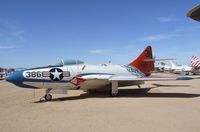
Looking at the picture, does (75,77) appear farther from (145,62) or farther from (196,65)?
(196,65)

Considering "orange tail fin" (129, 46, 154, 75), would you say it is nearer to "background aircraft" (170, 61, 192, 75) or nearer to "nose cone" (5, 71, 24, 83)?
"nose cone" (5, 71, 24, 83)

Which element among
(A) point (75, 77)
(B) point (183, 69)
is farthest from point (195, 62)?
(A) point (75, 77)

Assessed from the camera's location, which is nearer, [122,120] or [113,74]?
[122,120]

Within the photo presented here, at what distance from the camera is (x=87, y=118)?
8070 millimetres

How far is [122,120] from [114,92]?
6558 millimetres

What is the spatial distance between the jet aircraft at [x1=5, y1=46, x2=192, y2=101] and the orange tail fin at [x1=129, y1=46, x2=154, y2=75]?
1555mm

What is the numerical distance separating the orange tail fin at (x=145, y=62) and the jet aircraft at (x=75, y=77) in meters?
1.55

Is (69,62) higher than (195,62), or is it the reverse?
(195,62)

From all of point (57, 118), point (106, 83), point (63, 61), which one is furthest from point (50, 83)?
point (57, 118)

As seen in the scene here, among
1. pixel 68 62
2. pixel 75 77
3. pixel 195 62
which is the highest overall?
pixel 195 62

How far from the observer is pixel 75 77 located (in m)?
13.8

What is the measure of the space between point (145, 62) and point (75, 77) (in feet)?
21.7

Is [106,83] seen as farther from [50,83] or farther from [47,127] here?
[47,127]

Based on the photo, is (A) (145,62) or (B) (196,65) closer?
(A) (145,62)
